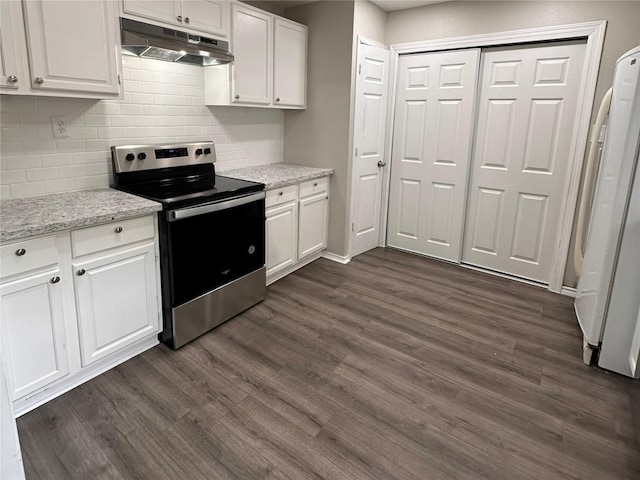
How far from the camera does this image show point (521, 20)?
3.23m

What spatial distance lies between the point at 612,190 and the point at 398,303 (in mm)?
1577

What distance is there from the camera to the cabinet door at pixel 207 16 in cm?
254

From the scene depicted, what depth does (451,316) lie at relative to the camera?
2.99 meters

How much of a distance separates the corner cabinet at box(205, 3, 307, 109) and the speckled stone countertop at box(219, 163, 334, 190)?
0.55m

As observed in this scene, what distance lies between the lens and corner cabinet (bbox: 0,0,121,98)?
1.83m

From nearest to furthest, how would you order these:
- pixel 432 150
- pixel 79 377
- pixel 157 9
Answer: pixel 79 377 → pixel 157 9 → pixel 432 150

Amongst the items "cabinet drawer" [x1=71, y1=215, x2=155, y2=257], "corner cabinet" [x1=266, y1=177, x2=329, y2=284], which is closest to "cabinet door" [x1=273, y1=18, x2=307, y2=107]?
"corner cabinet" [x1=266, y1=177, x2=329, y2=284]

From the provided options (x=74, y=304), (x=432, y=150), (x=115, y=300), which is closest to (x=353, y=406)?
(x=115, y=300)

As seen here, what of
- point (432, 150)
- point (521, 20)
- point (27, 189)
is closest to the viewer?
point (27, 189)

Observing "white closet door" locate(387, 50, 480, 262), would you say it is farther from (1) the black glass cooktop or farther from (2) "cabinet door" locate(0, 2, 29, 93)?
(2) "cabinet door" locate(0, 2, 29, 93)

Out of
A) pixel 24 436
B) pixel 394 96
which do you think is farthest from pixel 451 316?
pixel 24 436

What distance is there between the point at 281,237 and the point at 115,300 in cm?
147

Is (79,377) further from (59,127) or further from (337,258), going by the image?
(337,258)

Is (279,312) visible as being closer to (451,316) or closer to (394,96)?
(451,316)
